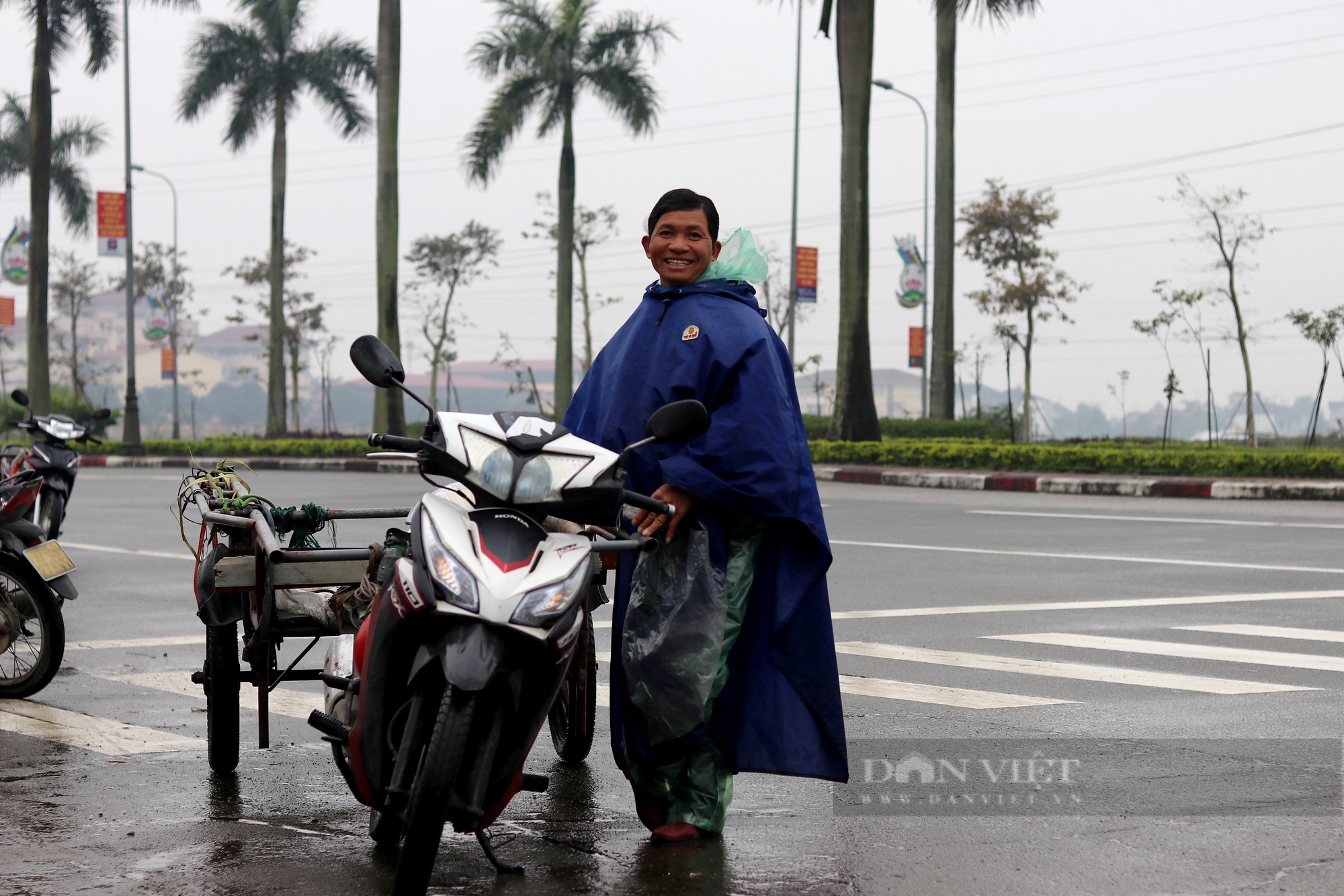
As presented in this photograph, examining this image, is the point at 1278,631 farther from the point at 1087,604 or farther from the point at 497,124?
the point at 497,124

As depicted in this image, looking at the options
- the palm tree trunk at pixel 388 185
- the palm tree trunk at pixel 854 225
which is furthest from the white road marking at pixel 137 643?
the palm tree trunk at pixel 388 185

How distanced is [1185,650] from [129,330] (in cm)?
3463

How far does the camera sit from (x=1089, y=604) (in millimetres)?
8781

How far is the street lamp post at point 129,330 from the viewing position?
3450 centimetres

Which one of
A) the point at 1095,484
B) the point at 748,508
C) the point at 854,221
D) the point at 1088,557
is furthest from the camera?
the point at 854,221

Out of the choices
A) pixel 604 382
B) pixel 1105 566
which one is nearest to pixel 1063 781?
pixel 604 382

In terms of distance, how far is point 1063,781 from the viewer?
457cm

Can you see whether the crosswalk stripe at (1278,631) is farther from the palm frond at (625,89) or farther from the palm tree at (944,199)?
the palm frond at (625,89)

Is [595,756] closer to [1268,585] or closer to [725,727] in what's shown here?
[725,727]

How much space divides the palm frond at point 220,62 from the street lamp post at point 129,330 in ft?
10.1

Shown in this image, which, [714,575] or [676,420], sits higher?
[676,420]

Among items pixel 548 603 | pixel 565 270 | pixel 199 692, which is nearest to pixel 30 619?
Answer: pixel 199 692

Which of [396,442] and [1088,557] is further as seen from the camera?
[1088,557]

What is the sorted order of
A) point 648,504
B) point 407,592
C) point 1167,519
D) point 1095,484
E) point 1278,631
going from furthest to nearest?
point 1095,484, point 1167,519, point 1278,631, point 648,504, point 407,592
